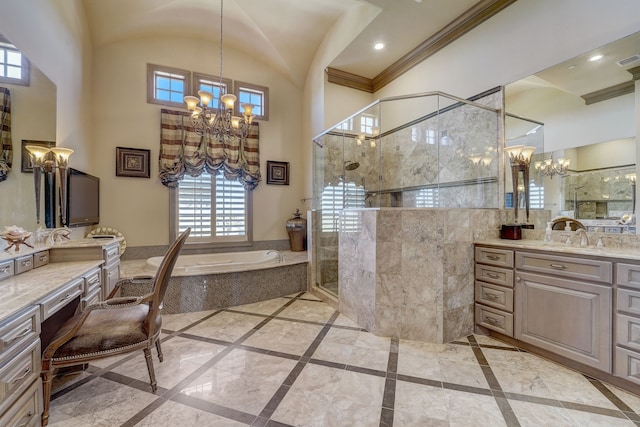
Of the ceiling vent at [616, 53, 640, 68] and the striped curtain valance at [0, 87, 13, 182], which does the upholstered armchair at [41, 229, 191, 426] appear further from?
the ceiling vent at [616, 53, 640, 68]

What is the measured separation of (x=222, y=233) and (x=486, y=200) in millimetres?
4116

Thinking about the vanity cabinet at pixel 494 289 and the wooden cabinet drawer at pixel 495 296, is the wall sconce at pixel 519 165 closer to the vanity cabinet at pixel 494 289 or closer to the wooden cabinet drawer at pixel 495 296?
the vanity cabinet at pixel 494 289

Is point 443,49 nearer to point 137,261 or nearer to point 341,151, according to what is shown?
point 341,151

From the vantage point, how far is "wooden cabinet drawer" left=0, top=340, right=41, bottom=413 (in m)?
1.16

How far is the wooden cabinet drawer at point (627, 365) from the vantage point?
1732 mm

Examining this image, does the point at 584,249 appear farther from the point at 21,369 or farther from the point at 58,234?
the point at 58,234

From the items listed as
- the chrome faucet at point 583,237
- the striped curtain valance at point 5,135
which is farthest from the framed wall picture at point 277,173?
the chrome faucet at point 583,237

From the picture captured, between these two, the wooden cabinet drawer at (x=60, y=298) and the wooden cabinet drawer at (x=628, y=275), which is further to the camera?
the wooden cabinet drawer at (x=628, y=275)

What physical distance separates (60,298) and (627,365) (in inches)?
147

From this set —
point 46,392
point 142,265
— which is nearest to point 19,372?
point 46,392

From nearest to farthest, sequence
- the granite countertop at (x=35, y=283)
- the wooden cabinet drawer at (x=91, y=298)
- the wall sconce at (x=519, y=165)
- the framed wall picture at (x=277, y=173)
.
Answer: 1. the granite countertop at (x=35, y=283)
2. the wooden cabinet drawer at (x=91, y=298)
3. the wall sconce at (x=519, y=165)
4. the framed wall picture at (x=277, y=173)

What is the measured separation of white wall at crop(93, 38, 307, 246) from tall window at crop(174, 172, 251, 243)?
0.21 metres

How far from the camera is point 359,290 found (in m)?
2.90

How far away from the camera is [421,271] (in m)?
2.53
